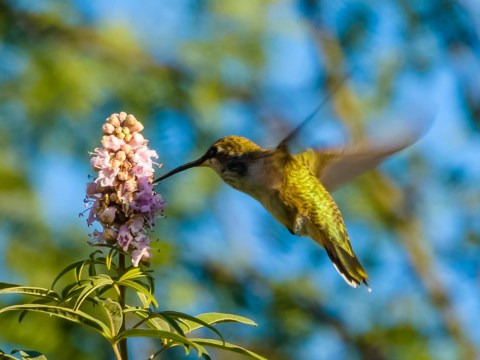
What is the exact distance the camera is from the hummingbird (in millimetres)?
3201

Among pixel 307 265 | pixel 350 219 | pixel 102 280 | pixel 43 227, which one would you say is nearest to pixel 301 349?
pixel 307 265

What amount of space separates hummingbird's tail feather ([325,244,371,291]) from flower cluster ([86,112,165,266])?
1.23 meters

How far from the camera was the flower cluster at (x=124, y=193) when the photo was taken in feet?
6.67

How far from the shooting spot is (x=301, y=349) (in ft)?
23.4

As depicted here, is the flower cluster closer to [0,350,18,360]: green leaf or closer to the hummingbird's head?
[0,350,18,360]: green leaf

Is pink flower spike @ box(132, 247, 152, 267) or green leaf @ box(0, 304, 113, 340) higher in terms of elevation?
pink flower spike @ box(132, 247, 152, 267)

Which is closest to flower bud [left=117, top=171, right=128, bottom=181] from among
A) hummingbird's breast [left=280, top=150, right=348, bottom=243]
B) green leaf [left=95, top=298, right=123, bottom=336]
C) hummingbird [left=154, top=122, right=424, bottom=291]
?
green leaf [left=95, top=298, right=123, bottom=336]

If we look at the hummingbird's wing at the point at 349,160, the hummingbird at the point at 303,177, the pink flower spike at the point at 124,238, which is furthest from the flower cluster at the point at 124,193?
the hummingbird's wing at the point at 349,160

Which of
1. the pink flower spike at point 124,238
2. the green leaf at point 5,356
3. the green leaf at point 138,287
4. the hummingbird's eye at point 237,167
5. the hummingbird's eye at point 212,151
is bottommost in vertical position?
the green leaf at point 5,356

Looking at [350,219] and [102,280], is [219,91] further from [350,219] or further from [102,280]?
[102,280]

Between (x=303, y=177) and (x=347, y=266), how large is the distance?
501mm

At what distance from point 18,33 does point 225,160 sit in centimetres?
539

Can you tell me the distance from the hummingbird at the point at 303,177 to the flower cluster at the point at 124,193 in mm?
857

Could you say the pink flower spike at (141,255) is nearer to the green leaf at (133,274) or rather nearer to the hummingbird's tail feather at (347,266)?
the green leaf at (133,274)
